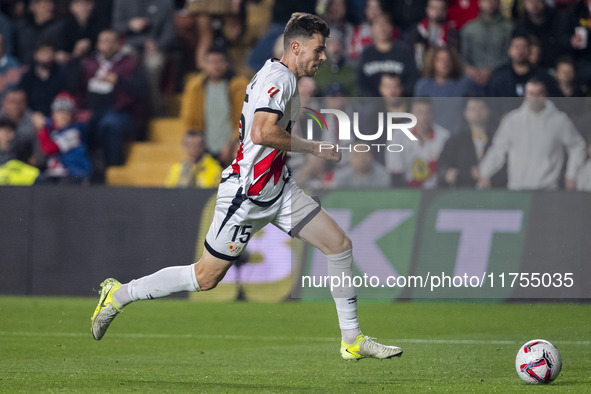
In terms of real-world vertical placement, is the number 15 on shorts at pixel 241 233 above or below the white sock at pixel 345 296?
above

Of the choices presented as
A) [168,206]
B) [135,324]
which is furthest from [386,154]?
[135,324]

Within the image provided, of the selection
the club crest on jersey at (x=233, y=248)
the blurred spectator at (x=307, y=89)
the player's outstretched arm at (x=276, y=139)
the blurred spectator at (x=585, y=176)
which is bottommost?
the blurred spectator at (x=585, y=176)

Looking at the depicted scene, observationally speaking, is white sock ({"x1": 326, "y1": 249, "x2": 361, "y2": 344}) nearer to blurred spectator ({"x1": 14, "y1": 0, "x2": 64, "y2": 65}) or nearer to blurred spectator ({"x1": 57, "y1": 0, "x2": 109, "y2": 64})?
blurred spectator ({"x1": 57, "y1": 0, "x2": 109, "y2": 64})

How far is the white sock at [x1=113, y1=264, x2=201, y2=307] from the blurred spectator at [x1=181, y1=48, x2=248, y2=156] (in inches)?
254

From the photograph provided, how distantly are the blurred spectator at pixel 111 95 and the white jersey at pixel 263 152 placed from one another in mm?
8150

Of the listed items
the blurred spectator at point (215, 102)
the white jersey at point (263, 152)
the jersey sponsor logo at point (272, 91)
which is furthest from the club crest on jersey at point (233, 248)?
the blurred spectator at point (215, 102)

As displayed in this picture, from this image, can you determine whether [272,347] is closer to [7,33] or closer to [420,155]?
[420,155]

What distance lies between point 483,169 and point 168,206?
3.71 m

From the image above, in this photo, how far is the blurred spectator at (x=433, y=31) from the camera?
565 inches

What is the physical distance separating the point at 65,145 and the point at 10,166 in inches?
30.3

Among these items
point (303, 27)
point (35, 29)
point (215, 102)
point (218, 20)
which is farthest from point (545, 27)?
point (303, 27)

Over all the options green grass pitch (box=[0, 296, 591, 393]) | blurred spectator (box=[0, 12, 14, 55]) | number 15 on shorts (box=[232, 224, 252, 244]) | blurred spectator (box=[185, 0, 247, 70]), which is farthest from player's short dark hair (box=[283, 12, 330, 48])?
blurred spectator (box=[0, 12, 14, 55])

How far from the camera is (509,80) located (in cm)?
1320

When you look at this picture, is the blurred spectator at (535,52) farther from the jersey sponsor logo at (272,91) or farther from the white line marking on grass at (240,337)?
the jersey sponsor logo at (272,91)
